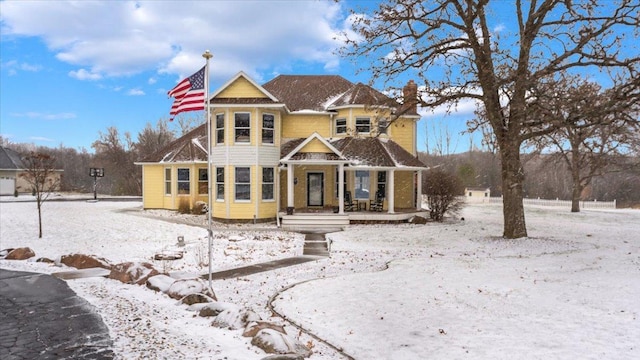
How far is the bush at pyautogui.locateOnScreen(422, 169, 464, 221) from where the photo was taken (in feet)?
72.6

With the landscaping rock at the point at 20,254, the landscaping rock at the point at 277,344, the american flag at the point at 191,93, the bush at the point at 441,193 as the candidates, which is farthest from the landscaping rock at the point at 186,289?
the bush at the point at 441,193

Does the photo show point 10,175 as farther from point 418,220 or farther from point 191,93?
point 191,93

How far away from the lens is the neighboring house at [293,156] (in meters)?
20.8

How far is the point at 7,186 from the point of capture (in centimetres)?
4366

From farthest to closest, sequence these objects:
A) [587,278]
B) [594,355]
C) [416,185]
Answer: [416,185] < [587,278] < [594,355]

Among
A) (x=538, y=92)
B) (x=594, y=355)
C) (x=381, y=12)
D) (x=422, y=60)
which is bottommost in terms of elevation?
(x=594, y=355)

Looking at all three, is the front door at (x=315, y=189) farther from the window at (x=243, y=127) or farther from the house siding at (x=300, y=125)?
the window at (x=243, y=127)

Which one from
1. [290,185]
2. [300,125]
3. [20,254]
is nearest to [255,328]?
[20,254]

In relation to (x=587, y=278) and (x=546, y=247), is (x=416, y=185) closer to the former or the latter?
(x=546, y=247)

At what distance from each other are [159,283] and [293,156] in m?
12.7

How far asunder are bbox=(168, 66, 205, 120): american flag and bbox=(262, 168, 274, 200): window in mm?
11265

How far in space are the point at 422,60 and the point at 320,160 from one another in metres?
7.22

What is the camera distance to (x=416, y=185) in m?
25.3

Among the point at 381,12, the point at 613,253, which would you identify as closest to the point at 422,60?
the point at 381,12
